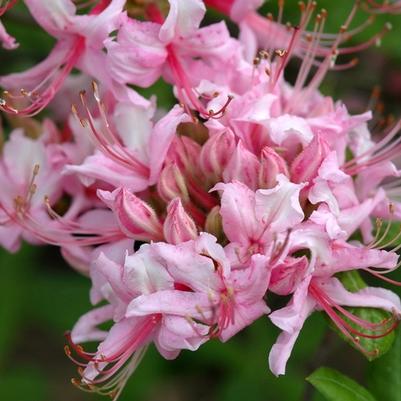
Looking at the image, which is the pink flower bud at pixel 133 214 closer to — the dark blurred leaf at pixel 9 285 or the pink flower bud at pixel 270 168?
the pink flower bud at pixel 270 168

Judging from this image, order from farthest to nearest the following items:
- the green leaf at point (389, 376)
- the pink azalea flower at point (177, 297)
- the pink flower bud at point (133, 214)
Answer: the green leaf at point (389, 376)
the pink flower bud at point (133, 214)
the pink azalea flower at point (177, 297)

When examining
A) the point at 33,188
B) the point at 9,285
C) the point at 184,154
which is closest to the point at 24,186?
the point at 33,188

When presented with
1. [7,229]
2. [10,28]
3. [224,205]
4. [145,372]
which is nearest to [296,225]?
[224,205]

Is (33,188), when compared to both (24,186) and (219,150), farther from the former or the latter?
(219,150)

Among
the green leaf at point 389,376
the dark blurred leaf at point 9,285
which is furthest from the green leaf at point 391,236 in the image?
the dark blurred leaf at point 9,285

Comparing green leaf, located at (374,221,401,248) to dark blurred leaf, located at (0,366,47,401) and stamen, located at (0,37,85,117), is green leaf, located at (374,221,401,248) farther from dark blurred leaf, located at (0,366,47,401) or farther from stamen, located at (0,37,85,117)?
dark blurred leaf, located at (0,366,47,401)

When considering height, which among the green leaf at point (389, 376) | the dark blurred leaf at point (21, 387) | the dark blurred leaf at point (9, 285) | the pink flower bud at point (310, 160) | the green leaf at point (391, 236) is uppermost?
the pink flower bud at point (310, 160)

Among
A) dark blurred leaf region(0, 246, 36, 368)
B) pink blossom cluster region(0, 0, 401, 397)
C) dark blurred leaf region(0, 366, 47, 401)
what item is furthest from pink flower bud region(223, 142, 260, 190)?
dark blurred leaf region(0, 366, 47, 401)
